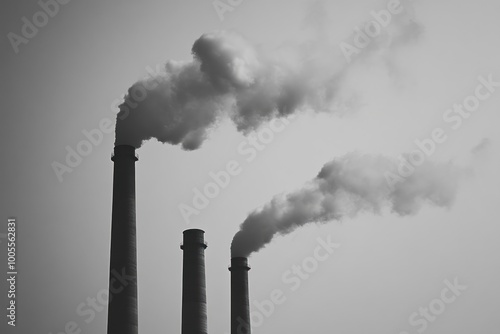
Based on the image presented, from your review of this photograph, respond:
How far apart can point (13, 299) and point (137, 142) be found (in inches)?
297

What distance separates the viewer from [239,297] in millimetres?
26516

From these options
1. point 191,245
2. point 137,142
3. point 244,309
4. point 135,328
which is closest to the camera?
point 135,328

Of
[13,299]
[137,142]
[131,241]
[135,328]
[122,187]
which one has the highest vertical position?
[137,142]

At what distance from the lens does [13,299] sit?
837 inches

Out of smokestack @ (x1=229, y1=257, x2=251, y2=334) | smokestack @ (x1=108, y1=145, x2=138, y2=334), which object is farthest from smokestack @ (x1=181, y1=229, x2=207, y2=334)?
smokestack @ (x1=108, y1=145, x2=138, y2=334)

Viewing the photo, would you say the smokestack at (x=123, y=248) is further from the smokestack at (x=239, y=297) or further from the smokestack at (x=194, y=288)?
the smokestack at (x=239, y=297)

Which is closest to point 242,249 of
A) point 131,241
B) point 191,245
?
point 191,245

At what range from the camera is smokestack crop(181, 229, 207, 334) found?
75.3 feet

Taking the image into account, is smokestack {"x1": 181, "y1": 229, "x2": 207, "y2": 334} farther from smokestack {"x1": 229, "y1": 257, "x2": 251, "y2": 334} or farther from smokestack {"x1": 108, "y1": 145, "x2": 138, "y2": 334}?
smokestack {"x1": 108, "y1": 145, "x2": 138, "y2": 334}

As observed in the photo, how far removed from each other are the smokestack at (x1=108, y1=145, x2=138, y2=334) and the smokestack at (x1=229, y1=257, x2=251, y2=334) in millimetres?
7203

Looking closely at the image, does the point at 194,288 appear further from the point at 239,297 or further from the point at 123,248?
the point at 123,248

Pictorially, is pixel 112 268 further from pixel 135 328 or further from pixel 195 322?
pixel 195 322

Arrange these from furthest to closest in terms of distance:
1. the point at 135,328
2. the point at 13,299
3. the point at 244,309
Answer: the point at 244,309 → the point at 13,299 → the point at 135,328

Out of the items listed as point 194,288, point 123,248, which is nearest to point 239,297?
point 194,288
